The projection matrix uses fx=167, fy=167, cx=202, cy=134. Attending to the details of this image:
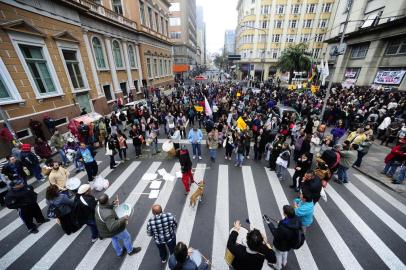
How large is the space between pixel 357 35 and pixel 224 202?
2995 cm

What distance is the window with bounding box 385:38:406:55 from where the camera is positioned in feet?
56.2

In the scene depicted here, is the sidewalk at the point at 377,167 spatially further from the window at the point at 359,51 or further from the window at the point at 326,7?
the window at the point at 326,7

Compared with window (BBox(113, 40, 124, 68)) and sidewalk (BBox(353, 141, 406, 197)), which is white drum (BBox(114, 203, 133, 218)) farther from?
window (BBox(113, 40, 124, 68))

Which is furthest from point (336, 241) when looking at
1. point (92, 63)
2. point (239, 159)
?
point (92, 63)

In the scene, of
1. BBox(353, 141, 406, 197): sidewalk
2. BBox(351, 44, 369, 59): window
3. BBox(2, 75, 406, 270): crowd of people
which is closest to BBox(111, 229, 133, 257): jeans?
BBox(2, 75, 406, 270): crowd of people

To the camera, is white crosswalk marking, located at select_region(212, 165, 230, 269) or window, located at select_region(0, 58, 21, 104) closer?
white crosswalk marking, located at select_region(212, 165, 230, 269)

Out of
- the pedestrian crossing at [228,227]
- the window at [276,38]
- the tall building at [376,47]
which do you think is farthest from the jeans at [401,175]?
the window at [276,38]

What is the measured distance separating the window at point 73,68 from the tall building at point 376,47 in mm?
23867

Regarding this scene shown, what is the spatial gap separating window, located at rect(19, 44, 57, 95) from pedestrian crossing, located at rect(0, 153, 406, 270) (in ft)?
24.0

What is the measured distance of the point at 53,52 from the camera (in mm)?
11406

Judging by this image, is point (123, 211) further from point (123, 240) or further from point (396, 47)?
point (396, 47)

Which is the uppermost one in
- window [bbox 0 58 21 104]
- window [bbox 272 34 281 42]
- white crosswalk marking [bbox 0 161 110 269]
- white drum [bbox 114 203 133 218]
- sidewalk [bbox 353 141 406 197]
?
window [bbox 272 34 281 42]

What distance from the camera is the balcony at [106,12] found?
48.5 ft

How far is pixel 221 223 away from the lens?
5.13 m
